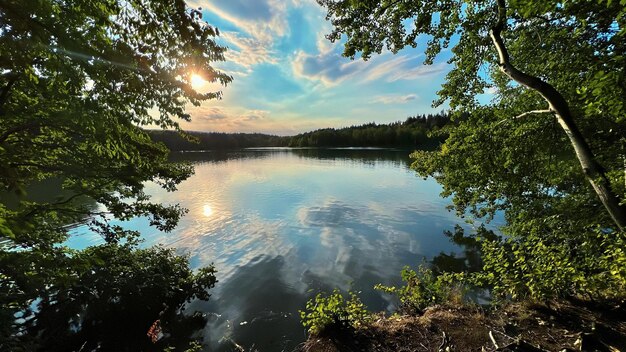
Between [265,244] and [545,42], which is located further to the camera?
[265,244]

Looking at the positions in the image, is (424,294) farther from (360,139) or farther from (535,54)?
(360,139)

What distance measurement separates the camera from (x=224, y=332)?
32.4ft

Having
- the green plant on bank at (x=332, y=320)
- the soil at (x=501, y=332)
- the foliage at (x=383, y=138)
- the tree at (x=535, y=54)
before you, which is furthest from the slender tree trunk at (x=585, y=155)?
the foliage at (x=383, y=138)

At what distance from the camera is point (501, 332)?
5.83m

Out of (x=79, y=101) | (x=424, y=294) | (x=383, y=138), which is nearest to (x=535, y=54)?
→ (x=424, y=294)

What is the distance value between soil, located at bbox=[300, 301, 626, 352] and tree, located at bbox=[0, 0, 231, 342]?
17.8 ft

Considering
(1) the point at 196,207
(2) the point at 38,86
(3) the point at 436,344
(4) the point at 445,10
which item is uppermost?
(4) the point at 445,10

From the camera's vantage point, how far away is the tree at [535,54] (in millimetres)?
4473

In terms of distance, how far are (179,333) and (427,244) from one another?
14.3 metres

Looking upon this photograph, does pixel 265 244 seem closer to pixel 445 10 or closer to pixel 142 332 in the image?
pixel 142 332

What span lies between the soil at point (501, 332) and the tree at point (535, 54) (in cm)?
243

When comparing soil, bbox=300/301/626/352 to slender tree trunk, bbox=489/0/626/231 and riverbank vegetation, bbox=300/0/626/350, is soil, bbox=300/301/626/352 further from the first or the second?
slender tree trunk, bbox=489/0/626/231

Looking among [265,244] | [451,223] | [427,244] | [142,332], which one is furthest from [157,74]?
[451,223]

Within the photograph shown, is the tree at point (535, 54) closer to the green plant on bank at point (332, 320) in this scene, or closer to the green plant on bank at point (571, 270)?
the green plant on bank at point (571, 270)
